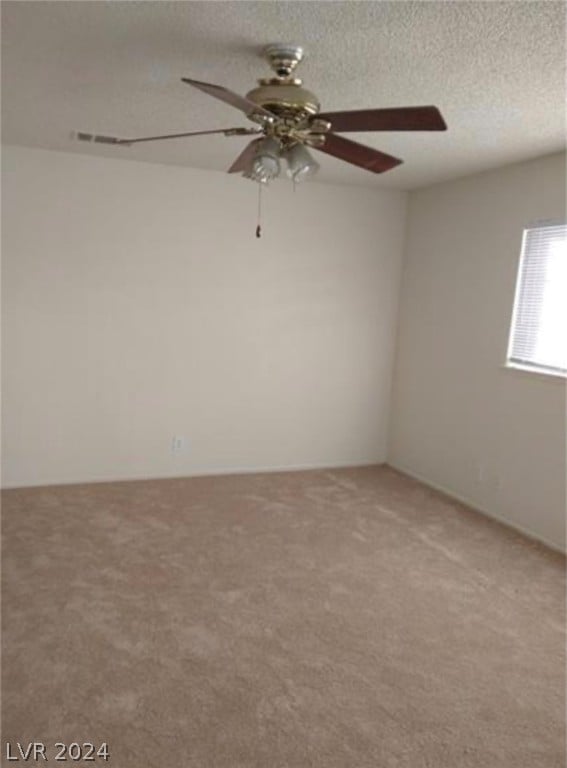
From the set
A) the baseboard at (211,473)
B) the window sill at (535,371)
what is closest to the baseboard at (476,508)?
the baseboard at (211,473)

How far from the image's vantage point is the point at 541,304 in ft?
12.9

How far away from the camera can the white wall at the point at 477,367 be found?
385 centimetres

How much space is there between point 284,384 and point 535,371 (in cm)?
197

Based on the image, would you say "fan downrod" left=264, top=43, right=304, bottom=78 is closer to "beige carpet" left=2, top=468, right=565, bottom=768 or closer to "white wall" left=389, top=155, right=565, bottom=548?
"white wall" left=389, top=155, right=565, bottom=548

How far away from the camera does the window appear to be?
149 inches

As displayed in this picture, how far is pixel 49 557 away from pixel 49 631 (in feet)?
2.45

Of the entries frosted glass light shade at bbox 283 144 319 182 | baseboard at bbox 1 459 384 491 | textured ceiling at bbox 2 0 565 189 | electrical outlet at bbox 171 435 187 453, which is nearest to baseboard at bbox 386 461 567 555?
baseboard at bbox 1 459 384 491

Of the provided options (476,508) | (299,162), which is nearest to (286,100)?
(299,162)

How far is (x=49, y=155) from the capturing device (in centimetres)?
416

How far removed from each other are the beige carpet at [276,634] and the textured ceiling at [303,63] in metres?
2.35

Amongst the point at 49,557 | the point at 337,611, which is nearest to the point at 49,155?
the point at 49,557

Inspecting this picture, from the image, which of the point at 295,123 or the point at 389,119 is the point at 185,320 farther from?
the point at 389,119

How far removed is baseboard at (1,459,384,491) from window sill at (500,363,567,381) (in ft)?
5.70

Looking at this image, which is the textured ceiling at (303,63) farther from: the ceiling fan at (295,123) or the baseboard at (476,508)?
the baseboard at (476,508)
